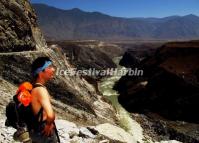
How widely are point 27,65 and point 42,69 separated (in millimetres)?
29674

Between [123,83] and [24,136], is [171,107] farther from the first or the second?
[24,136]

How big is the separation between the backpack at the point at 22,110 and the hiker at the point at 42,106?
0.26ft

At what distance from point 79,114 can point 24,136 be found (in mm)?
29715

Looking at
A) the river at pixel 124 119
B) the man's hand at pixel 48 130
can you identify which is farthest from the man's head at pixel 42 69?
the river at pixel 124 119

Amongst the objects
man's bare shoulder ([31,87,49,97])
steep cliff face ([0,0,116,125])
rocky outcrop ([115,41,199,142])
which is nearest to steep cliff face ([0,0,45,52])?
steep cliff face ([0,0,116,125])

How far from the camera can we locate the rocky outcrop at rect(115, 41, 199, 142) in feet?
163

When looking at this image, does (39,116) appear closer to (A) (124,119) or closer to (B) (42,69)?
(B) (42,69)

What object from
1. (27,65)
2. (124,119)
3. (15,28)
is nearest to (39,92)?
(27,65)

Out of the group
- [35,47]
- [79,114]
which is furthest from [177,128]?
[35,47]

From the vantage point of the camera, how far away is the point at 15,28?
120 ft

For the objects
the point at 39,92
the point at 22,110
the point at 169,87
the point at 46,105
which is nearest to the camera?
the point at 46,105

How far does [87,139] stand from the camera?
1755cm

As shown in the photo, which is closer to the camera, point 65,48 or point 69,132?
point 69,132

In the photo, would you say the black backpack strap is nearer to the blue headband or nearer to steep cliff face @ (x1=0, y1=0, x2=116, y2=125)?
the blue headband
